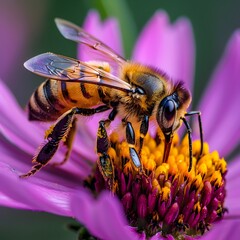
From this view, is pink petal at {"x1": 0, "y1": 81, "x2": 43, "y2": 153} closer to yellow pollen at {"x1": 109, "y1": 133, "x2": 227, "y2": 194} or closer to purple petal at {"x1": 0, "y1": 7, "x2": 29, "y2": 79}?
yellow pollen at {"x1": 109, "y1": 133, "x2": 227, "y2": 194}

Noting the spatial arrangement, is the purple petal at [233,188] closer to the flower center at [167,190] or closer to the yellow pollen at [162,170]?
the flower center at [167,190]

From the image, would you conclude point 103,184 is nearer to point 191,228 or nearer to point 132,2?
point 191,228

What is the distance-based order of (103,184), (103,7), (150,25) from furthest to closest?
(150,25) < (103,7) < (103,184)

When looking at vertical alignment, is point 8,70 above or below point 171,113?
below

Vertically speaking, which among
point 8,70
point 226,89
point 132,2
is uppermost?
point 226,89

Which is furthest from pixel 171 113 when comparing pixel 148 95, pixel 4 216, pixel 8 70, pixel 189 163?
pixel 8 70

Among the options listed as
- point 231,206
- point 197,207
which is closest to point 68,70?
point 197,207

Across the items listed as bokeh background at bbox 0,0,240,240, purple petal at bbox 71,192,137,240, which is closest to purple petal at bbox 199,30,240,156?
bokeh background at bbox 0,0,240,240
